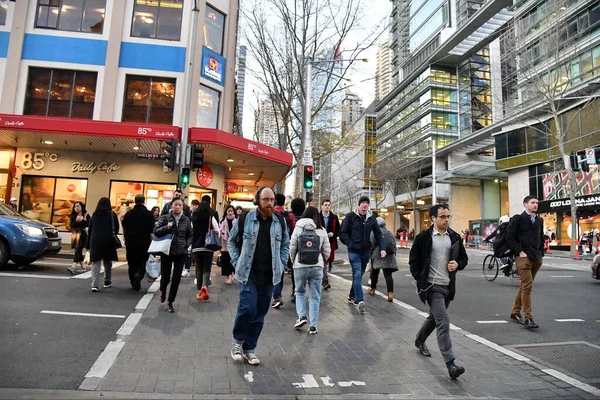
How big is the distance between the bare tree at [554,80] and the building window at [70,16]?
25.0 metres

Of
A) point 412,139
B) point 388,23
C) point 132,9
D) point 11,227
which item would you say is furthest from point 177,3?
point 412,139

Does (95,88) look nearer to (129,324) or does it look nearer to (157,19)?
(157,19)

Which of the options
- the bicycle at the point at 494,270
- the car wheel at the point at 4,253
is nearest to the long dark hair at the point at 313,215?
the car wheel at the point at 4,253

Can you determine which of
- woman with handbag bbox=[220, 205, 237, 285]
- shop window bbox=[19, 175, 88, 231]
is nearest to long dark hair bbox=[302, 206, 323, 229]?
woman with handbag bbox=[220, 205, 237, 285]

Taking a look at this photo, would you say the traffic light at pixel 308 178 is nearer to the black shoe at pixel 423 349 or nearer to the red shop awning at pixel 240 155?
the red shop awning at pixel 240 155

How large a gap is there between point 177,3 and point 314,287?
59.7 feet

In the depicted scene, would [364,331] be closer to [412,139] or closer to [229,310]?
[229,310]

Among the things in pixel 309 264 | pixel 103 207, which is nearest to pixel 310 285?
→ pixel 309 264

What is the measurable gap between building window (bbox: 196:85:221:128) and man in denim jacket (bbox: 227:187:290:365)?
1541cm

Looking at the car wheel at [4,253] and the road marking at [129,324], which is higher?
the car wheel at [4,253]

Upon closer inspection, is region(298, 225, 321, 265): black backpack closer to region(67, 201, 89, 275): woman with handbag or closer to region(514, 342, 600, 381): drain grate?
region(514, 342, 600, 381): drain grate

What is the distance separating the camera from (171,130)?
1593 cm

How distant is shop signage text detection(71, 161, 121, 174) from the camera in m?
18.4

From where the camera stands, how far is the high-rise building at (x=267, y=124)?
2706cm
